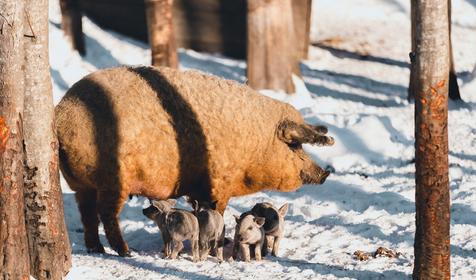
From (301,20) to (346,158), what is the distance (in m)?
6.91

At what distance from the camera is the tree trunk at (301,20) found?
2075cm

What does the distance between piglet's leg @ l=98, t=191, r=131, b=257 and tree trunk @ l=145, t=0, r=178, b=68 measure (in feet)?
21.4

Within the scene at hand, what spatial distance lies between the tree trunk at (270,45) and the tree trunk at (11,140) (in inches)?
385

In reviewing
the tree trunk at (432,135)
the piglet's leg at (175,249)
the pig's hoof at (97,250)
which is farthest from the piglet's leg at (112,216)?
the tree trunk at (432,135)

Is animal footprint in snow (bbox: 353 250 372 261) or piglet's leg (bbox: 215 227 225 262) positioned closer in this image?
animal footprint in snow (bbox: 353 250 372 261)

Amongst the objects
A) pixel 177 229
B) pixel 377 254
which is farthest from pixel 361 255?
pixel 177 229

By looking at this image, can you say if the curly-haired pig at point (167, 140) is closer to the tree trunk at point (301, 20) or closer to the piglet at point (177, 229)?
the piglet at point (177, 229)

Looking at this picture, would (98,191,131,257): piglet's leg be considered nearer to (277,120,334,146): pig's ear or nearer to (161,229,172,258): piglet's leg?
(161,229,172,258): piglet's leg

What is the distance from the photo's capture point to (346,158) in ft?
48.1

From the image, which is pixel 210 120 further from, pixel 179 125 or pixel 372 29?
pixel 372 29

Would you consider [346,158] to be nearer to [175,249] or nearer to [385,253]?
[385,253]

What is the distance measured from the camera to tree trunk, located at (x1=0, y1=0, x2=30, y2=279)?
811cm

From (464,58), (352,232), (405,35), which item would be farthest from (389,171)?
(405,35)

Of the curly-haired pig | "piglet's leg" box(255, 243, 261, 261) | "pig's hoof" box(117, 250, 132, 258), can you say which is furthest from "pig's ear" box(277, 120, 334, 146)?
"pig's hoof" box(117, 250, 132, 258)
